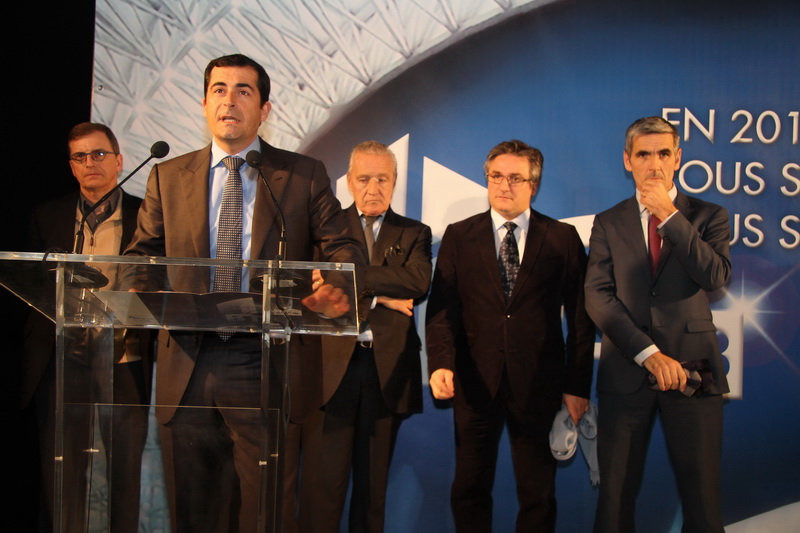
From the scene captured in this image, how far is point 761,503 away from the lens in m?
4.00

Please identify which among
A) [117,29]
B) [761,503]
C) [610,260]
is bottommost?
[761,503]

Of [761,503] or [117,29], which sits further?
[117,29]

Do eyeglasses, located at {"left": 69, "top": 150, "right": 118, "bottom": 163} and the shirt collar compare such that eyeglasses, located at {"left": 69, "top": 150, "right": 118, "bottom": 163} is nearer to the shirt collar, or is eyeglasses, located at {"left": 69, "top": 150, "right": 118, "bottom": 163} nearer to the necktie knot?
the shirt collar

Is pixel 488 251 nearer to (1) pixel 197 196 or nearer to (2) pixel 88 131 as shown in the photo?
(1) pixel 197 196

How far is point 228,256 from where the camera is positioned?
320cm

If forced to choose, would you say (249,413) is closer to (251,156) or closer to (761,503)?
(251,156)

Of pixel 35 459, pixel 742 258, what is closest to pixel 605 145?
pixel 742 258

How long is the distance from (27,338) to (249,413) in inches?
93.9

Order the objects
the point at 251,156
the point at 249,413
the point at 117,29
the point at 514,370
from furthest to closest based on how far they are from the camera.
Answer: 1. the point at 117,29
2. the point at 514,370
3. the point at 251,156
4. the point at 249,413

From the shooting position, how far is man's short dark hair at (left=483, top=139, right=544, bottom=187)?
413 centimetres

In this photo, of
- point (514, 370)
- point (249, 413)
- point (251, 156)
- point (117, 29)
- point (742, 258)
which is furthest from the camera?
point (117, 29)

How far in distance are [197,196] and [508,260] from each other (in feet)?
5.30

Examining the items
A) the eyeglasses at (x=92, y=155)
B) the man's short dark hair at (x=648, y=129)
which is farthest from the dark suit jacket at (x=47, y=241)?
the man's short dark hair at (x=648, y=129)

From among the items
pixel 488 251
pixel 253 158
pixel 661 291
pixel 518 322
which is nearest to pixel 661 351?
pixel 661 291
